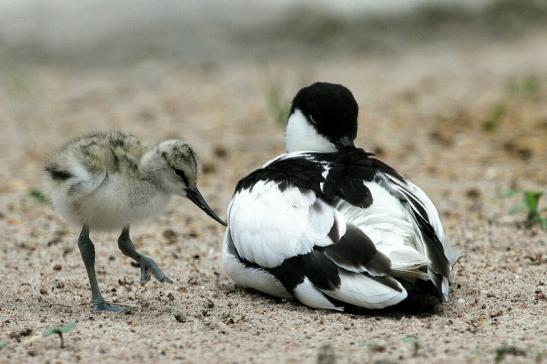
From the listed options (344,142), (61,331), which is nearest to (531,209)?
(344,142)

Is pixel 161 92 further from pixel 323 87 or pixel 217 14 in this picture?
pixel 323 87

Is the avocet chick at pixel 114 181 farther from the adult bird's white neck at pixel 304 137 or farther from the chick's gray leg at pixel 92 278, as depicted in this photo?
the adult bird's white neck at pixel 304 137

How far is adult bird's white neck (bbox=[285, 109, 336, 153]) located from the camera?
551 centimetres

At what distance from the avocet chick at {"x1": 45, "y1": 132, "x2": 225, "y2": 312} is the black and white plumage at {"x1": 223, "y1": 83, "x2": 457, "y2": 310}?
0.34m

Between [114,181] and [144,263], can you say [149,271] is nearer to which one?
[144,263]

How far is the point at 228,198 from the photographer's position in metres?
7.35

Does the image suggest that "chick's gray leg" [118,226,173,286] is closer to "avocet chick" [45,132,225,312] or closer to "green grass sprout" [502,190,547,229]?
"avocet chick" [45,132,225,312]

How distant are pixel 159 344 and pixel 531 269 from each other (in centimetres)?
224

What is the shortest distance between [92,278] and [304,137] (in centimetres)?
153

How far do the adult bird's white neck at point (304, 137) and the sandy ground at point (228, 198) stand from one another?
2.71ft

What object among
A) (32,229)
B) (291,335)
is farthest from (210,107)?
(291,335)

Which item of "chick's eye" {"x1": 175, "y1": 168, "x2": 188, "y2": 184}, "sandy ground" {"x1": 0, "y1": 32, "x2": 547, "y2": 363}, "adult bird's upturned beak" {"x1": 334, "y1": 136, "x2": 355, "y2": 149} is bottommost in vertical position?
"sandy ground" {"x1": 0, "y1": 32, "x2": 547, "y2": 363}

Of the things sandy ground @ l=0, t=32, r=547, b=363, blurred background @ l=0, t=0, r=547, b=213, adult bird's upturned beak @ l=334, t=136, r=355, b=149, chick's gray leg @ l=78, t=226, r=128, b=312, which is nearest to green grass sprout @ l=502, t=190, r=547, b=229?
sandy ground @ l=0, t=32, r=547, b=363

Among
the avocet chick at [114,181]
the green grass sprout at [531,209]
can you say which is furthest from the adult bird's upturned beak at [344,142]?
the green grass sprout at [531,209]
